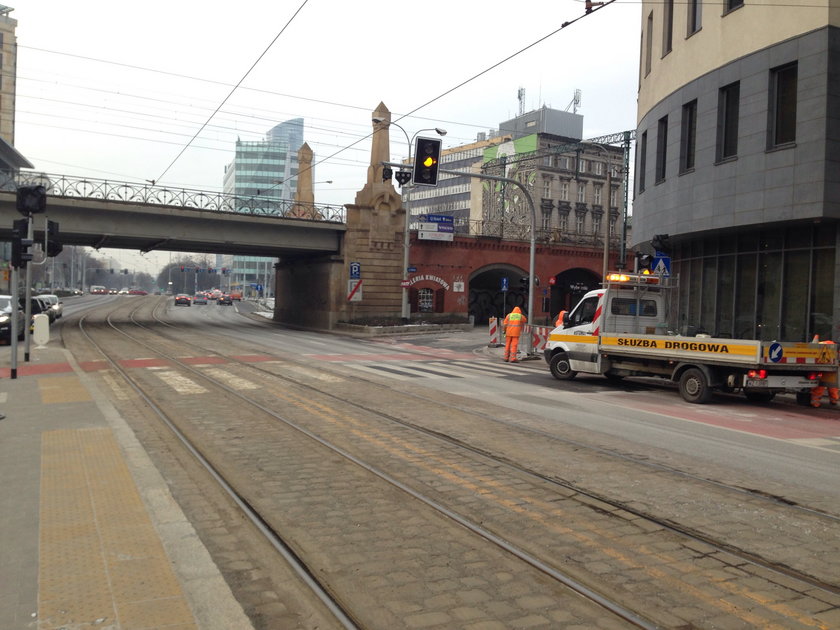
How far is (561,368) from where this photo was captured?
58.9 ft

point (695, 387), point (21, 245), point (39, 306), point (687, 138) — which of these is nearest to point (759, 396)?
point (695, 387)

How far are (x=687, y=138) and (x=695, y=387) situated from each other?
1220cm

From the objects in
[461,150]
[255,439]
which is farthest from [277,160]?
[255,439]

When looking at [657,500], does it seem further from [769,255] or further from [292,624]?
[769,255]

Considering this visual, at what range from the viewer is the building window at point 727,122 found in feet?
68.9

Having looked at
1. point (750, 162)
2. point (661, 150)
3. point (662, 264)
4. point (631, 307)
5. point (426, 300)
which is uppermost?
point (661, 150)

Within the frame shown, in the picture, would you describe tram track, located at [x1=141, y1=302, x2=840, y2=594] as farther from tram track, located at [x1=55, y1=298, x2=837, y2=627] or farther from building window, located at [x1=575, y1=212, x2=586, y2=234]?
Result: building window, located at [x1=575, y1=212, x2=586, y2=234]

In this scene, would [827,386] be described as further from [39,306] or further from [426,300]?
[426,300]

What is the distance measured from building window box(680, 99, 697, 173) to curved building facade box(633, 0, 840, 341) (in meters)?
0.04

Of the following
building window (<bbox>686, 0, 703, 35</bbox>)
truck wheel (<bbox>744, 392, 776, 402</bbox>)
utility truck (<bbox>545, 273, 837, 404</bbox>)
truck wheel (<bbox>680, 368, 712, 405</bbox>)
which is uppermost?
building window (<bbox>686, 0, 703, 35</bbox>)

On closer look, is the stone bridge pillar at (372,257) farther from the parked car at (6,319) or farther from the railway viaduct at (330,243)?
the parked car at (6,319)

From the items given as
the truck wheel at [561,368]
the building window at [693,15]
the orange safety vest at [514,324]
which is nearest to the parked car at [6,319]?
the orange safety vest at [514,324]

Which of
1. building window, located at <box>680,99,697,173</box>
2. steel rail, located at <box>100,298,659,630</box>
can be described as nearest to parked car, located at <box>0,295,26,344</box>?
steel rail, located at <box>100,298,659,630</box>

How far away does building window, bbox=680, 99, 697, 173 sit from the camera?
2328 cm
